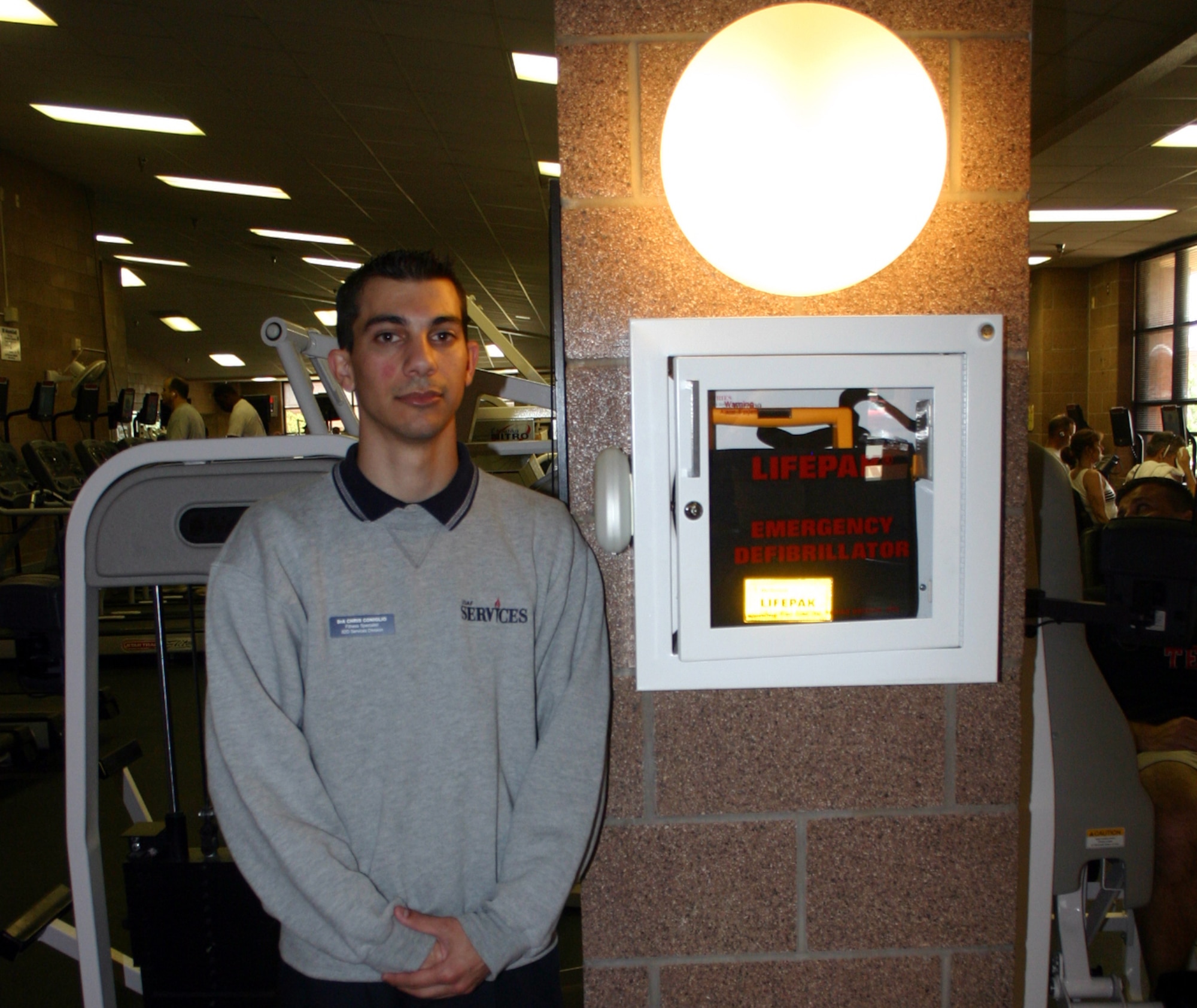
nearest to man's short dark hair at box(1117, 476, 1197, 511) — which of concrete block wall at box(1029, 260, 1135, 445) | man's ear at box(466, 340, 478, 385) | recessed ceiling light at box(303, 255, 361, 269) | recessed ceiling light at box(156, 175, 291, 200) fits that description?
man's ear at box(466, 340, 478, 385)

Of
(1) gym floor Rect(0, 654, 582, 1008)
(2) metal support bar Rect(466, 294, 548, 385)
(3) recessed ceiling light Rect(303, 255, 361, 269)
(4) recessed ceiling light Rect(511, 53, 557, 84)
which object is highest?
(3) recessed ceiling light Rect(303, 255, 361, 269)

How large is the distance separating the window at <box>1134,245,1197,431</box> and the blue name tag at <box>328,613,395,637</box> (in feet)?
33.9

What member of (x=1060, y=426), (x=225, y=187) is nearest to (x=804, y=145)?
(x=1060, y=426)

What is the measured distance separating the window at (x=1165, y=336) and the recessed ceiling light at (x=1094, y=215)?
1.50 meters

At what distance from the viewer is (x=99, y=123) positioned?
6281 millimetres

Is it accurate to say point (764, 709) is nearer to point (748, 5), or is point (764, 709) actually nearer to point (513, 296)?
point (748, 5)

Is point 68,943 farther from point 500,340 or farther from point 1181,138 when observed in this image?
point 1181,138

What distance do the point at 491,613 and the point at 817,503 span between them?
458mm

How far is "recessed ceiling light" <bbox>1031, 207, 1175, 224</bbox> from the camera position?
7738 mm

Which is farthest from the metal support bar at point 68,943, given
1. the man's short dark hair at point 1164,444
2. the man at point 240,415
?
the man's short dark hair at point 1164,444

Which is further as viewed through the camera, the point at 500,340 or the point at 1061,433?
the point at 1061,433

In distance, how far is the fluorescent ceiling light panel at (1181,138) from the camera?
5675mm

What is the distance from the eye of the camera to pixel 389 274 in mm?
1130

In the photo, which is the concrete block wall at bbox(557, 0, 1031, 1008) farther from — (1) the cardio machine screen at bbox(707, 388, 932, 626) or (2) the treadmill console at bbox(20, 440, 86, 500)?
(2) the treadmill console at bbox(20, 440, 86, 500)
